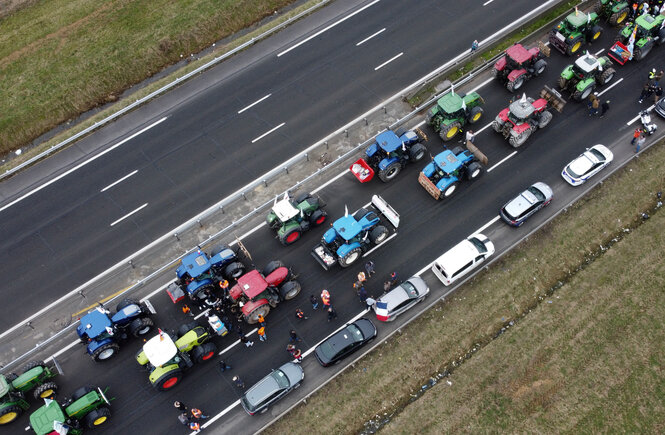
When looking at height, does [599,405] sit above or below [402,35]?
below

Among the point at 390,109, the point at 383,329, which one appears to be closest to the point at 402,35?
the point at 390,109

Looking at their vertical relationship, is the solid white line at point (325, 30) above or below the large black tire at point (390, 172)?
above

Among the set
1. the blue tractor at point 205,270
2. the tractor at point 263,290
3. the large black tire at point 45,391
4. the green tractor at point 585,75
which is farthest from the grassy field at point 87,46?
the green tractor at point 585,75

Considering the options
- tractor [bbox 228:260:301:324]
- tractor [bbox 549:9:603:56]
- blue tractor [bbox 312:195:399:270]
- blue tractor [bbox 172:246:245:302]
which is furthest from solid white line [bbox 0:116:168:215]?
tractor [bbox 549:9:603:56]

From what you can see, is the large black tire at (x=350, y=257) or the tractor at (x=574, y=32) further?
the tractor at (x=574, y=32)

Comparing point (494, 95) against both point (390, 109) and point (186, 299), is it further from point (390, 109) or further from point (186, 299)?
point (186, 299)

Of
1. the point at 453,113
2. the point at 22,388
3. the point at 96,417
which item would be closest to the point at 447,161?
the point at 453,113

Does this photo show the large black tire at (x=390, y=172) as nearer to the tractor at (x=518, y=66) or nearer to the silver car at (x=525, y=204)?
the silver car at (x=525, y=204)
